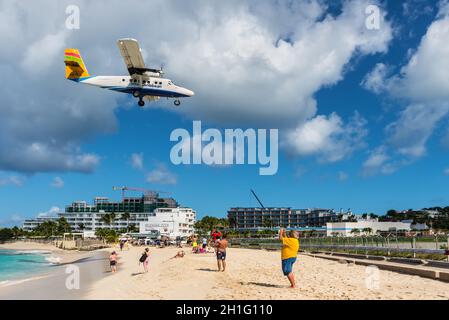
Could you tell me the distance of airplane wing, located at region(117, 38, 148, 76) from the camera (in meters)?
32.7

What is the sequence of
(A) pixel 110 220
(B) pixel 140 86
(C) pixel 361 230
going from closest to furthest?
(B) pixel 140 86, (C) pixel 361 230, (A) pixel 110 220

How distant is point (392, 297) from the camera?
11.5m

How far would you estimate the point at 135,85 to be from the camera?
113ft

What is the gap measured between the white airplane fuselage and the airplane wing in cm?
70

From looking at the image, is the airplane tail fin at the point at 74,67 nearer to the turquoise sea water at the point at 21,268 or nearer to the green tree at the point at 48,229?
the turquoise sea water at the point at 21,268

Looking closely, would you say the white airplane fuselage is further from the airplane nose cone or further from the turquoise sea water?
the turquoise sea water

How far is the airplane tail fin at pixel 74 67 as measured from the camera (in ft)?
120

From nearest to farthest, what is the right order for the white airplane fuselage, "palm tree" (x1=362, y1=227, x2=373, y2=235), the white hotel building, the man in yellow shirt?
the man in yellow shirt → the white airplane fuselage → "palm tree" (x1=362, y1=227, x2=373, y2=235) → the white hotel building

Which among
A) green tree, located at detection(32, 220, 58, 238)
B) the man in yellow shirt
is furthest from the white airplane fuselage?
green tree, located at detection(32, 220, 58, 238)

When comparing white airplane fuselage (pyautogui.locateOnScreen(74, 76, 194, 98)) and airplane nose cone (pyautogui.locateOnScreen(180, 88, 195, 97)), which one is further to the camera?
airplane nose cone (pyautogui.locateOnScreen(180, 88, 195, 97))

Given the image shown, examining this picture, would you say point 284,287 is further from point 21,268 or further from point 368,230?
point 368,230
